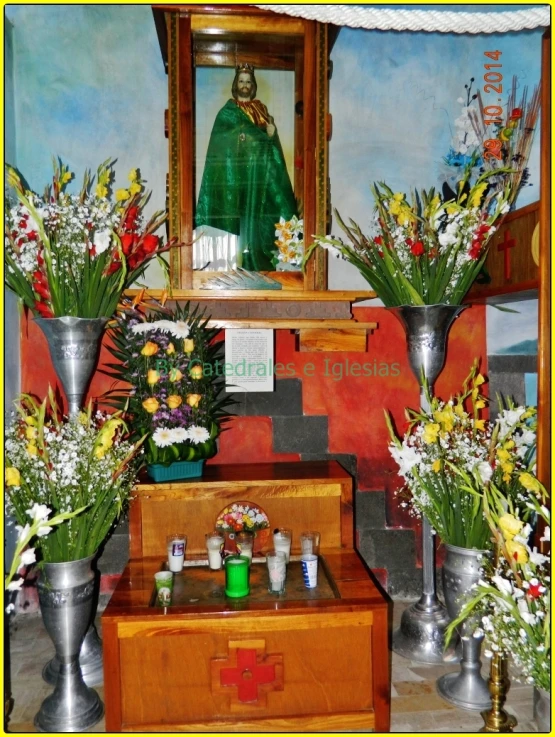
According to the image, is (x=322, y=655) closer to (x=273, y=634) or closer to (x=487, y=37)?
(x=273, y=634)

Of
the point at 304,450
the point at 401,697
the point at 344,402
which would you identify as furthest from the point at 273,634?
the point at 344,402

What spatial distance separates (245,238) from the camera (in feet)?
7.66

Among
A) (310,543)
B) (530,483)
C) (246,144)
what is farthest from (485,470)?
(246,144)

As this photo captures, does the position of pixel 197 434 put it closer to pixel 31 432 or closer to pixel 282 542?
pixel 282 542

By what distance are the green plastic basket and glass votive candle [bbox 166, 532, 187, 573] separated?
23 centimetres

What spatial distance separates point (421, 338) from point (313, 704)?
1312 mm

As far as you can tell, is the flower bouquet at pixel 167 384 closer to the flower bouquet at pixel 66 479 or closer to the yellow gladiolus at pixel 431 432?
the flower bouquet at pixel 66 479

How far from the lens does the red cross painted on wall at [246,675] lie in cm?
179

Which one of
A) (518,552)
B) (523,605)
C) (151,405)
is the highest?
(151,405)

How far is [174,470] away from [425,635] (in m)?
1.15

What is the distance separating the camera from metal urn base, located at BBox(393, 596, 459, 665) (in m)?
2.24

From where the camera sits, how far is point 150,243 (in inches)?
86.7

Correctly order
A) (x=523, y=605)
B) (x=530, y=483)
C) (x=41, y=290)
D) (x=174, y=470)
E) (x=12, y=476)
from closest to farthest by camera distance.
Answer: (x=523, y=605), (x=530, y=483), (x=12, y=476), (x=41, y=290), (x=174, y=470)

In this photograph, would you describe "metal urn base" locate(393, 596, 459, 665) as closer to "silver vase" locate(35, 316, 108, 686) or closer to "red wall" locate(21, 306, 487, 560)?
"red wall" locate(21, 306, 487, 560)
